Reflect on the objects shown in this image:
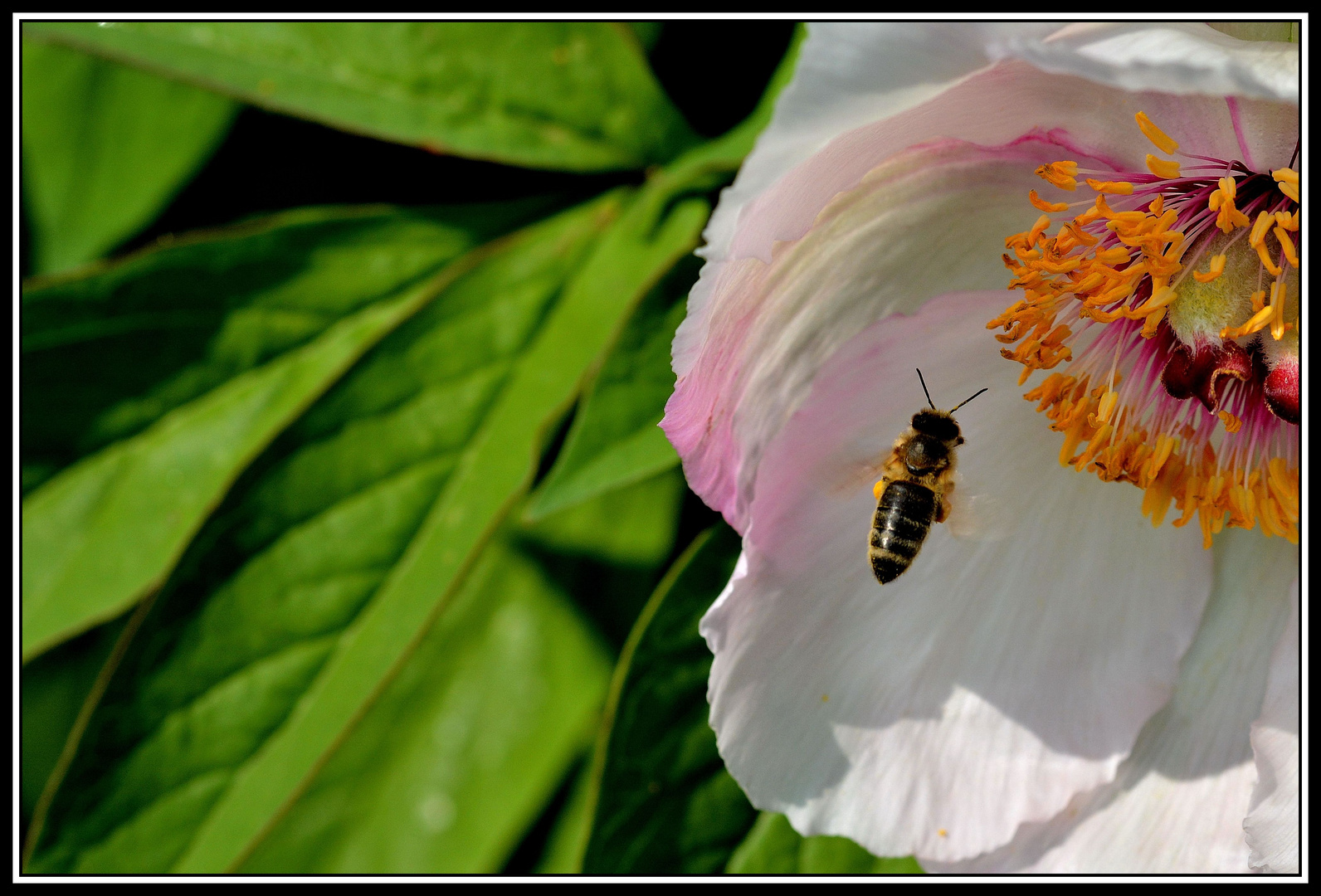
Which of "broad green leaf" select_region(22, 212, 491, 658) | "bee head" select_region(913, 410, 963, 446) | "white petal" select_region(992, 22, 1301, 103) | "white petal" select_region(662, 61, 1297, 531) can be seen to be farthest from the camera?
"broad green leaf" select_region(22, 212, 491, 658)

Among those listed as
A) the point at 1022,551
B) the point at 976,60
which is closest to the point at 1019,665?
the point at 1022,551

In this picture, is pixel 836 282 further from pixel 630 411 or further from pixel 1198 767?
pixel 1198 767

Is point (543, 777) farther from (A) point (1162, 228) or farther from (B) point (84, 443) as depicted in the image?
(A) point (1162, 228)

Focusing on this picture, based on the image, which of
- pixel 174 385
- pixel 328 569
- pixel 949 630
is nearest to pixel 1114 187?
pixel 949 630

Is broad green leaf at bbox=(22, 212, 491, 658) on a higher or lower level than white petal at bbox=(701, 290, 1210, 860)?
higher

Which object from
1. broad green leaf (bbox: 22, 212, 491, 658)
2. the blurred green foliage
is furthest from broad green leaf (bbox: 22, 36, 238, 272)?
broad green leaf (bbox: 22, 212, 491, 658)

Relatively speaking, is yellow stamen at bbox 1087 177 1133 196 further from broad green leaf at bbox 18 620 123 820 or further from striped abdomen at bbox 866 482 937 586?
broad green leaf at bbox 18 620 123 820
